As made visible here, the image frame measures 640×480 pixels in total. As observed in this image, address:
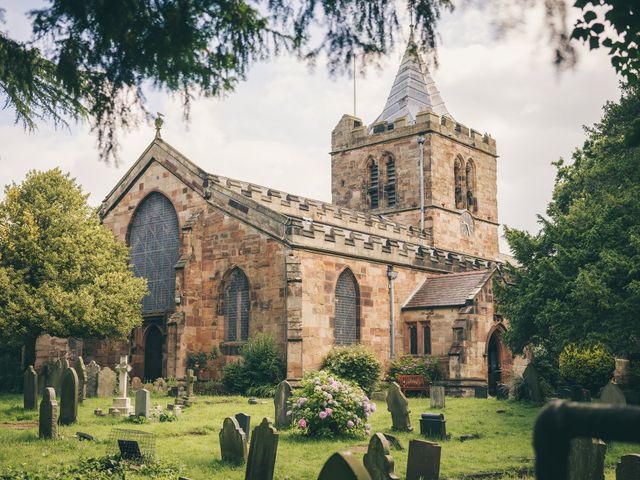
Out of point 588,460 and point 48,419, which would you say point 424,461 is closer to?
point 588,460

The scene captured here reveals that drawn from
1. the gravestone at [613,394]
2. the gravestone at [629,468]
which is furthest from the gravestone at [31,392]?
the gravestone at [629,468]

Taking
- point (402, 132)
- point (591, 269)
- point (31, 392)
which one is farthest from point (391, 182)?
point (31, 392)

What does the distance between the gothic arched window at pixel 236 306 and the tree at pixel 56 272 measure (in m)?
3.47

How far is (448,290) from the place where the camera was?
96.7 ft

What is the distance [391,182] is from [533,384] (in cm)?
2137

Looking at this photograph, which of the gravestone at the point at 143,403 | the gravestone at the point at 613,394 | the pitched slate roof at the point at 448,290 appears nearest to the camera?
the gravestone at the point at 613,394

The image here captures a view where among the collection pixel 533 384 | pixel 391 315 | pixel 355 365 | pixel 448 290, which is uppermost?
pixel 448 290

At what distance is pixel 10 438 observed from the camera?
45.8 ft

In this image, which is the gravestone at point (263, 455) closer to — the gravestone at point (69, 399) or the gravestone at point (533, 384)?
the gravestone at point (69, 399)

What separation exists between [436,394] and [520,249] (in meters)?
4.93

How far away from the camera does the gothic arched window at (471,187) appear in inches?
1682

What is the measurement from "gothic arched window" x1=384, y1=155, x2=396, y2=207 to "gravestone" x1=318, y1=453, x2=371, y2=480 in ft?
121

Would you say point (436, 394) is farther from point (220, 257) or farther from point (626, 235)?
point (220, 257)

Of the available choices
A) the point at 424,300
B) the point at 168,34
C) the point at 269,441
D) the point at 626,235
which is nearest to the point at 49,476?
the point at 269,441
